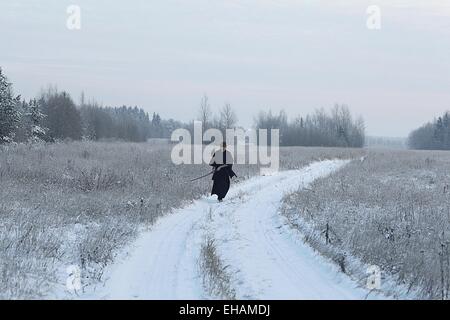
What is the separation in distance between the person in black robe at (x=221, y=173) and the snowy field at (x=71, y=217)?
897mm

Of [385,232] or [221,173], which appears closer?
[385,232]

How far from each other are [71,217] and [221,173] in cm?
646

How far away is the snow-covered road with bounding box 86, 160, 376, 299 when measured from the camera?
6.47 m

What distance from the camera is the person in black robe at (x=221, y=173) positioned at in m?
16.1

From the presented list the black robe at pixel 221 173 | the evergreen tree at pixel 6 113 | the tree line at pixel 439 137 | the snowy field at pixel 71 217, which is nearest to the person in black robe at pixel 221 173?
the black robe at pixel 221 173

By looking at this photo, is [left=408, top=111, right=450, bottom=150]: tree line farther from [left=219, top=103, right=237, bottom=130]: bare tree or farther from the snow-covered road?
the snow-covered road

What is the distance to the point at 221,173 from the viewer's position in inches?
645

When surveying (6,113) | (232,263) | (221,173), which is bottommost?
(232,263)

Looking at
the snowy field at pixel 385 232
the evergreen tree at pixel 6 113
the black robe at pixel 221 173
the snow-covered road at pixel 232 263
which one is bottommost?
the snow-covered road at pixel 232 263

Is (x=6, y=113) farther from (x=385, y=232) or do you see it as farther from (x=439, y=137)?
(x=439, y=137)

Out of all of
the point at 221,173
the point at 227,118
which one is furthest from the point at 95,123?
the point at 221,173

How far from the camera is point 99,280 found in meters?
6.95

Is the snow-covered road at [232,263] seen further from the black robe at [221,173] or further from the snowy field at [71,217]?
the black robe at [221,173]

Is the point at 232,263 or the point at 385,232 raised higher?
the point at 385,232
